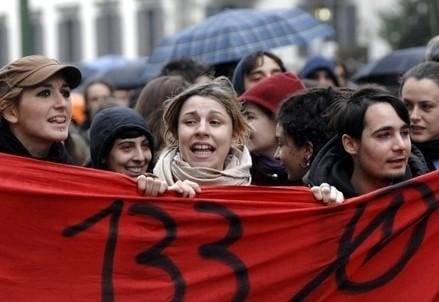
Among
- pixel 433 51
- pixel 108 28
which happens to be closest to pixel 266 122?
pixel 433 51

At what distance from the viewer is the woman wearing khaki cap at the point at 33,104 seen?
5.74 metres

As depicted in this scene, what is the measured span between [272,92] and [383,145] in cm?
146

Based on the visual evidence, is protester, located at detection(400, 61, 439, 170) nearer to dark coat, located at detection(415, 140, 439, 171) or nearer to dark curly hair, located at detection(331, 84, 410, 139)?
dark coat, located at detection(415, 140, 439, 171)

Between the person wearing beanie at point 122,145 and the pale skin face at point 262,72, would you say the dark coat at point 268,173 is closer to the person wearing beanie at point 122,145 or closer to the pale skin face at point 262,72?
the person wearing beanie at point 122,145

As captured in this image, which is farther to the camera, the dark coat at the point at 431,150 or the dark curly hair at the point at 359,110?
the dark coat at the point at 431,150

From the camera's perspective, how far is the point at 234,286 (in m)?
5.54

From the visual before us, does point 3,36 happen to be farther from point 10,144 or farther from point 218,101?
point 10,144

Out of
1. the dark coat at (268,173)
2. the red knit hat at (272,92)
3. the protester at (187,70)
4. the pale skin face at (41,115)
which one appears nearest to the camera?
the pale skin face at (41,115)

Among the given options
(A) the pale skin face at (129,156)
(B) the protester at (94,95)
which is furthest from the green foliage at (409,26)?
(A) the pale skin face at (129,156)

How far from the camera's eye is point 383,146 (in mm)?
5590

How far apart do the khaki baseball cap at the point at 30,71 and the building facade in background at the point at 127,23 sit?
3337cm

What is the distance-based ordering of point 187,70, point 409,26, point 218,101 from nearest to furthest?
point 218,101
point 187,70
point 409,26

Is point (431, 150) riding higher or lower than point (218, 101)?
lower

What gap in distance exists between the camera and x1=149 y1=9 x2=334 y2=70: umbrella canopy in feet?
31.3
